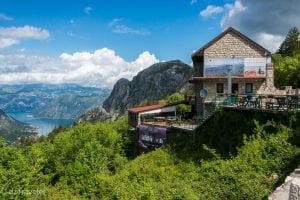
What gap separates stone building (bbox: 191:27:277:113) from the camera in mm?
45469

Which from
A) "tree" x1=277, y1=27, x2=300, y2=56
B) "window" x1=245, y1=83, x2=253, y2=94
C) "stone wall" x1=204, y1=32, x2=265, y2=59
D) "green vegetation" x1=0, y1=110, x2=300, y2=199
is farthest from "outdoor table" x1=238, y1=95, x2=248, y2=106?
"tree" x1=277, y1=27, x2=300, y2=56

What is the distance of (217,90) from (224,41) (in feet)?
19.3

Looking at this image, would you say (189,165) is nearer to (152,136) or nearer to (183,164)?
(183,164)

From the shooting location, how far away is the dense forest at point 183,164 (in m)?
24.3

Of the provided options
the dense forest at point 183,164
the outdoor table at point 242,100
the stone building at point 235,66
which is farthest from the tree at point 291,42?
the outdoor table at point 242,100

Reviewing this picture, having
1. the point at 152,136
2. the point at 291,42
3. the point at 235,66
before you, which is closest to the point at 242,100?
the point at 235,66

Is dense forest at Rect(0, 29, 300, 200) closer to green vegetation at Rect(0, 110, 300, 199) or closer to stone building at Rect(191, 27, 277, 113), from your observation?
green vegetation at Rect(0, 110, 300, 199)

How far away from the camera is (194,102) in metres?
51.1

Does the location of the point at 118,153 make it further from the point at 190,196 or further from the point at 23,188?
the point at 190,196

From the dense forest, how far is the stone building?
920 cm

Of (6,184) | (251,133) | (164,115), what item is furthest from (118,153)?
(251,133)

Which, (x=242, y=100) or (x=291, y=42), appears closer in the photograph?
(x=242, y=100)

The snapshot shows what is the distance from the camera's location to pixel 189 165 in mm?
32469

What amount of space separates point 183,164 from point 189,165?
1.09 m
